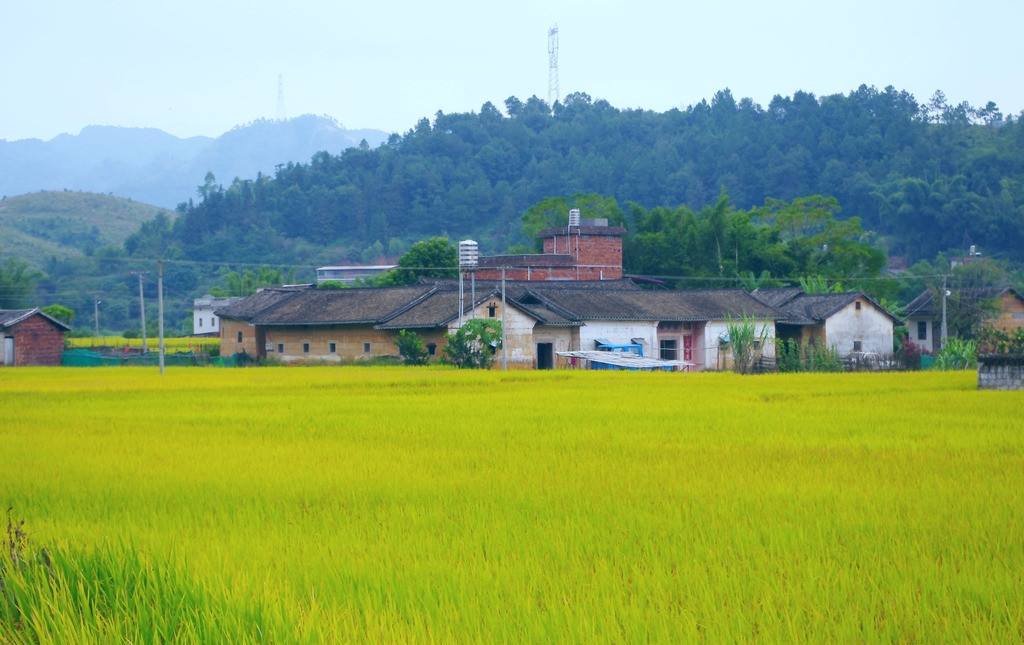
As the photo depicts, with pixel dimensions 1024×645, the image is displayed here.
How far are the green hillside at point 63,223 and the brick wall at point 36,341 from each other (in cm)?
6589

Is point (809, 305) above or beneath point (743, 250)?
beneath

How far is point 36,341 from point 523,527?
40.4 m

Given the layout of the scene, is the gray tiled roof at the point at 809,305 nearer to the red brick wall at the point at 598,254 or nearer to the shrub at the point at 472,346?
the red brick wall at the point at 598,254

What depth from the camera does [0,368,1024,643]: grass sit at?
17.9ft

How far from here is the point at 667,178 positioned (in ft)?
392

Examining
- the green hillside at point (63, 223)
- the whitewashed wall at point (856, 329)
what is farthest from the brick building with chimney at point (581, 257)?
the green hillside at point (63, 223)

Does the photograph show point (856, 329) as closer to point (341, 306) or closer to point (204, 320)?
point (341, 306)

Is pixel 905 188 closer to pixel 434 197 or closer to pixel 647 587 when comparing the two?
pixel 434 197

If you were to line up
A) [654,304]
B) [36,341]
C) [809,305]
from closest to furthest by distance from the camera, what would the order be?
[654,304], [36,341], [809,305]

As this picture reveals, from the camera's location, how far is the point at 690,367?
41.9 meters

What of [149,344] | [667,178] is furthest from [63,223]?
[149,344]

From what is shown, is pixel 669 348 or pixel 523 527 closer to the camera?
pixel 523 527

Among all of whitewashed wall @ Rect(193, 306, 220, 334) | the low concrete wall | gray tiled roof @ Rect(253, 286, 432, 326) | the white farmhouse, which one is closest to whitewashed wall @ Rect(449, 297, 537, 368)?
gray tiled roof @ Rect(253, 286, 432, 326)

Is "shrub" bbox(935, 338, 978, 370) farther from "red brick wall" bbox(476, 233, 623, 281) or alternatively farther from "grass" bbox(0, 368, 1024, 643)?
"grass" bbox(0, 368, 1024, 643)
